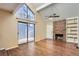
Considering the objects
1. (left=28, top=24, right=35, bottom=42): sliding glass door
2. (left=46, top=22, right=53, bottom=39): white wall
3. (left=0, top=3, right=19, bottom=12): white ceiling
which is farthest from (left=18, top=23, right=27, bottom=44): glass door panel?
(left=46, top=22, right=53, bottom=39): white wall

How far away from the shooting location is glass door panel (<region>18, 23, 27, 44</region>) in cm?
347

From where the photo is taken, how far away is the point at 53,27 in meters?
3.70

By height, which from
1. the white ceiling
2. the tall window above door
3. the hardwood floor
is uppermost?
the white ceiling

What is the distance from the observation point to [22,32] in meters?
3.53

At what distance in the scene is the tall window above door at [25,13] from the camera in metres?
3.43

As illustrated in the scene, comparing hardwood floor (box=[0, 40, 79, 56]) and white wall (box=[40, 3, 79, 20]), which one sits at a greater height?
white wall (box=[40, 3, 79, 20])

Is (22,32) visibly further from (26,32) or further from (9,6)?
(9,6)

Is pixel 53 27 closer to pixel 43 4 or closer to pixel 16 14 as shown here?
pixel 43 4

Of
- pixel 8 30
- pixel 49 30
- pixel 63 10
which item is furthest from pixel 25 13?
pixel 63 10

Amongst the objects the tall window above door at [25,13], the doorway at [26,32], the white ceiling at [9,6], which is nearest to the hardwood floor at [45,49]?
the doorway at [26,32]

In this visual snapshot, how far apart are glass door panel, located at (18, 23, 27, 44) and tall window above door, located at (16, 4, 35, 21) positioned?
176 mm

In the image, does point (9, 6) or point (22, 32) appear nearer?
point (9, 6)

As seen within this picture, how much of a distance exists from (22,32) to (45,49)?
28.2 inches

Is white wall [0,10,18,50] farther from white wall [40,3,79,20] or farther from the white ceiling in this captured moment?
white wall [40,3,79,20]
